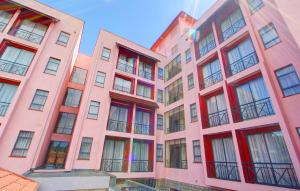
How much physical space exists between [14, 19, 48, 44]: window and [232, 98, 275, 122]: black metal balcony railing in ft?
64.8

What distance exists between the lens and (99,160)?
14453 mm

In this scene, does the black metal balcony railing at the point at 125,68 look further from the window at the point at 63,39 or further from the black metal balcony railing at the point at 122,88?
the window at the point at 63,39

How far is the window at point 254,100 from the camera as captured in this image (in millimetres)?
10295

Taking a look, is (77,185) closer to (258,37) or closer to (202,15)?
(258,37)

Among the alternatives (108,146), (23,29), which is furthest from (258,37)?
(23,29)

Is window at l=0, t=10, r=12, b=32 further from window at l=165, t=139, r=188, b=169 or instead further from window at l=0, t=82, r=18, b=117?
window at l=165, t=139, r=188, b=169

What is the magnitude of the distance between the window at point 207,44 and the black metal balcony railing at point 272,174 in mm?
11012

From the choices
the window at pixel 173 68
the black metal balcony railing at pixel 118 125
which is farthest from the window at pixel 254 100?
the black metal balcony railing at pixel 118 125

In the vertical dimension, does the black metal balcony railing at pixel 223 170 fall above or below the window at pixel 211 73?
below

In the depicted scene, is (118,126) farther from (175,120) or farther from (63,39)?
(63,39)

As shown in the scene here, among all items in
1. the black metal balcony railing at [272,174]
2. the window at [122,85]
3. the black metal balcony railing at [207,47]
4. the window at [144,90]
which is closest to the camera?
the black metal balcony railing at [272,174]

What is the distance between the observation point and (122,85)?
1917 centimetres

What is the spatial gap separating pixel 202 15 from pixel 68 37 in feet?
49.8

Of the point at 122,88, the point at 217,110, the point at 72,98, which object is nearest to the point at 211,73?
the point at 217,110
